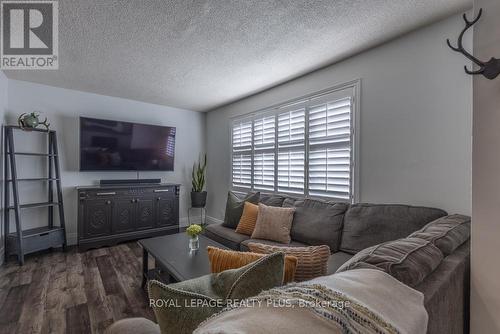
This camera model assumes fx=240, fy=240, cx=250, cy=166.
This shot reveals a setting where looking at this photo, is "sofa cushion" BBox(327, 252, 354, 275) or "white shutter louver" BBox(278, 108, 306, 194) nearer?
"sofa cushion" BBox(327, 252, 354, 275)

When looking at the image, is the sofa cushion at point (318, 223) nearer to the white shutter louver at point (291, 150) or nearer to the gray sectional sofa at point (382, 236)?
the gray sectional sofa at point (382, 236)

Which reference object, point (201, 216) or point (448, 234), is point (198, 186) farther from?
point (448, 234)

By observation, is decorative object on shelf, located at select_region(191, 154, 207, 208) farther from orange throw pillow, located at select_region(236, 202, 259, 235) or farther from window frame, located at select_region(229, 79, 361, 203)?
orange throw pillow, located at select_region(236, 202, 259, 235)

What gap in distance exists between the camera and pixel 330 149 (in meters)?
2.73

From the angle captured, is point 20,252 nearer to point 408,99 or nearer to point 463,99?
point 408,99

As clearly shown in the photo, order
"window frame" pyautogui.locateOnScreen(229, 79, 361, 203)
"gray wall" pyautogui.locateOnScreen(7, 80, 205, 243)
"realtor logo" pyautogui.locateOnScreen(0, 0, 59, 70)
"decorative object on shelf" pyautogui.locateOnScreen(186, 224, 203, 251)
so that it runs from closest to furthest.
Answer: "realtor logo" pyautogui.locateOnScreen(0, 0, 59, 70) → "decorative object on shelf" pyautogui.locateOnScreen(186, 224, 203, 251) → "window frame" pyautogui.locateOnScreen(229, 79, 361, 203) → "gray wall" pyautogui.locateOnScreen(7, 80, 205, 243)

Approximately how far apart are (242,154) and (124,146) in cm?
192

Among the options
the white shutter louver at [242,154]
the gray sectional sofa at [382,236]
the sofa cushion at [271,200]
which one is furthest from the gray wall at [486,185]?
the white shutter louver at [242,154]

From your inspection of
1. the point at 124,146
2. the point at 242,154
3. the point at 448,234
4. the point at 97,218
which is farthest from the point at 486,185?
the point at 124,146

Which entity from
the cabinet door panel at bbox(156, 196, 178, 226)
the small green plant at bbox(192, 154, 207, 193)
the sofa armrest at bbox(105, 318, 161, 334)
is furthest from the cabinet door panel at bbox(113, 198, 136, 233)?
the sofa armrest at bbox(105, 318, 161, 334)

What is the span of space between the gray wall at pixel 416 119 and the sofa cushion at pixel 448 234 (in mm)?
466

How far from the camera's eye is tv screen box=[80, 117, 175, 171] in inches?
141

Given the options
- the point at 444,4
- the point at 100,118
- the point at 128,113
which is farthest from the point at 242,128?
the point at 444,4

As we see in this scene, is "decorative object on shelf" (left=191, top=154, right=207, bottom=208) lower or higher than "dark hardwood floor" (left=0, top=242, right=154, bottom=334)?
higher
